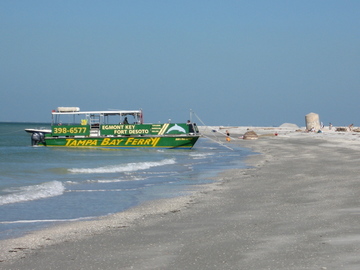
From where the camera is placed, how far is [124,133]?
136ft

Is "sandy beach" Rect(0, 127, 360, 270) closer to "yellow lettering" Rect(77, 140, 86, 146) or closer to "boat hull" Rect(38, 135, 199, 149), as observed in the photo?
"boat hull" Rect(38, 135, 199, 149)

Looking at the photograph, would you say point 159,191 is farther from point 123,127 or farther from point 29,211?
point 123,127

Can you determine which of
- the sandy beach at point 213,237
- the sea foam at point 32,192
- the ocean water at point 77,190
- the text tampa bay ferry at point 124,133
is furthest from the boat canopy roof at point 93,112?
the sandy beach at point 213,237

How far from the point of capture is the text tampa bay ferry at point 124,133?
41.3 meters

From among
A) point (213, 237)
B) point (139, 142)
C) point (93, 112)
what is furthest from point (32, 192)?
point (93, 112)

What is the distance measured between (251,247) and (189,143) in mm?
34647

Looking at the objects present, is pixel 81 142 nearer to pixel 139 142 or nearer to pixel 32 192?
pixel 139 142

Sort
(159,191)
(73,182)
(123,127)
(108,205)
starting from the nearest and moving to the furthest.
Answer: (108,205)
(159,191)
(73,182)
(123,127)

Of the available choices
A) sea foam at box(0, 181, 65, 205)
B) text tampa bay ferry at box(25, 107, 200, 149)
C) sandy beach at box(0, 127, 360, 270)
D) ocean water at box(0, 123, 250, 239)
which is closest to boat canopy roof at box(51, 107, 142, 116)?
text tampa bay ferry at box(25, 107, 200, 149)

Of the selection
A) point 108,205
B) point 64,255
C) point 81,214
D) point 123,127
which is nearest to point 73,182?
point 108,205

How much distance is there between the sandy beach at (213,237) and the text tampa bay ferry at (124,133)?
93.2 ft

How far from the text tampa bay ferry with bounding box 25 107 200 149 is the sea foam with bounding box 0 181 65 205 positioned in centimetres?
2363

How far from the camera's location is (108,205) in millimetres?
12766

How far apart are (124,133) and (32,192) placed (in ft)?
86.1
